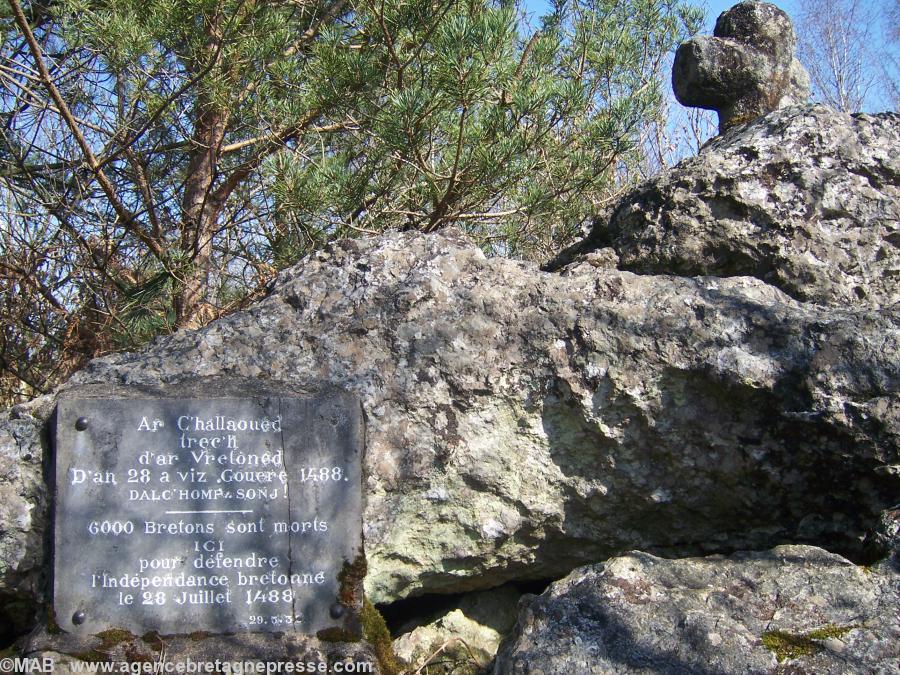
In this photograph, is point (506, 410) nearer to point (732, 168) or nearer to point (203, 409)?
point (203, 409)

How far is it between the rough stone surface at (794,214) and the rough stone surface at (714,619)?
1.28 meters

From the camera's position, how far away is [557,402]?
2.69 meters

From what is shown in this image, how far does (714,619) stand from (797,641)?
0.66ft

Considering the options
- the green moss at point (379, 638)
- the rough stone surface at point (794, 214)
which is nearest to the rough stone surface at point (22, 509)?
the green moss at point (379, 638)

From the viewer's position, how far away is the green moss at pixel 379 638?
2.51 meters

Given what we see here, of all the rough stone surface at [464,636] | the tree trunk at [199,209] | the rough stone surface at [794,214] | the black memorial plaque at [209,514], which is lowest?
the rough stone surface at [464,636]

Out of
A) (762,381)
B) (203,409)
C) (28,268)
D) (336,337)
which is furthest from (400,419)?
(28,268)

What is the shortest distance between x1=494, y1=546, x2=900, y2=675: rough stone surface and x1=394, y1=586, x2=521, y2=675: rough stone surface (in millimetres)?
465

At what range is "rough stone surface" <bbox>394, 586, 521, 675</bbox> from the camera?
2752 millimetres

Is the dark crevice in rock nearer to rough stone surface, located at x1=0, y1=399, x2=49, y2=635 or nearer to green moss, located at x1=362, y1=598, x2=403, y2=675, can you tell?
green moss, located at x1=362, y1=598, x2=403, y2=675

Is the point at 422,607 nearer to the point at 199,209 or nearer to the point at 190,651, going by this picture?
the point at 190,651

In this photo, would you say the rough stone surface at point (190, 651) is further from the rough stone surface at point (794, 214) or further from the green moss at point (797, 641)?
the rough stone surface at point (794, 214)

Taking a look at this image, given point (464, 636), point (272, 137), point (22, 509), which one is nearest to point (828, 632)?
point (464, 636)

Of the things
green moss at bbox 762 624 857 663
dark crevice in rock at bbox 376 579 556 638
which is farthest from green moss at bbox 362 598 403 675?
green moss at bbox 762 624 857 663
